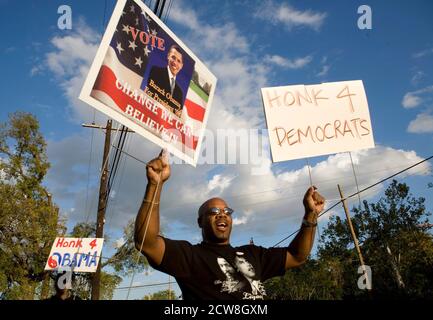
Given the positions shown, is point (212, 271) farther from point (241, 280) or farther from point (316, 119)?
point (316, 119)

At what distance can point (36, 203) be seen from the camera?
1922cm

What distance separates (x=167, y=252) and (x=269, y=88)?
7.83 ft

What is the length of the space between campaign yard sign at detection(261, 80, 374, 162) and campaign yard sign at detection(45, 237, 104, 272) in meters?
9.56

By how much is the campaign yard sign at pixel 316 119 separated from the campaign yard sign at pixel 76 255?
9.56 m

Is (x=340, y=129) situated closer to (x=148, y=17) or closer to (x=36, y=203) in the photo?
(x=148, y=17)

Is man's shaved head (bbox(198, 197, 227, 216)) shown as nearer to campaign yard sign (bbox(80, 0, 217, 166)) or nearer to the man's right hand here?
the man's right hand

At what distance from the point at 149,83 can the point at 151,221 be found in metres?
1.61

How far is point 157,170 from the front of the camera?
2.30m

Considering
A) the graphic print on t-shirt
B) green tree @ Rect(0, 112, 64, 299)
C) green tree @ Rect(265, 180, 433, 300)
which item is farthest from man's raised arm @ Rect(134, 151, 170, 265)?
green tree @ Rect(265, 180, 433, 300)

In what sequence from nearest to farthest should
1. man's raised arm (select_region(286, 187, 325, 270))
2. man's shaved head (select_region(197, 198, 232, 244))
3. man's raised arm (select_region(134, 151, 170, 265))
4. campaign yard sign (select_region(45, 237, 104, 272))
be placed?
man's raised arm (select_region(134, 151, 170, 265)) < man's shaved head (select_region(197, 198, 232, 244)) < man's raised arm (select_region(286, 187, 325, 270)) < campaign yard sign (select_region(45, 237, 104, 272))

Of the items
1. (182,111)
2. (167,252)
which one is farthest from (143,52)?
(167,252)

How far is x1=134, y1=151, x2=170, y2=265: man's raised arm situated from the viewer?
2.09 m

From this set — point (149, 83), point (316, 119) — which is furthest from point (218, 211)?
point (316, 119)

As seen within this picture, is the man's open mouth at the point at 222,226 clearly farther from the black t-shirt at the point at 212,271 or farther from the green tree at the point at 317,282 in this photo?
the green tree at the point at 317,282
